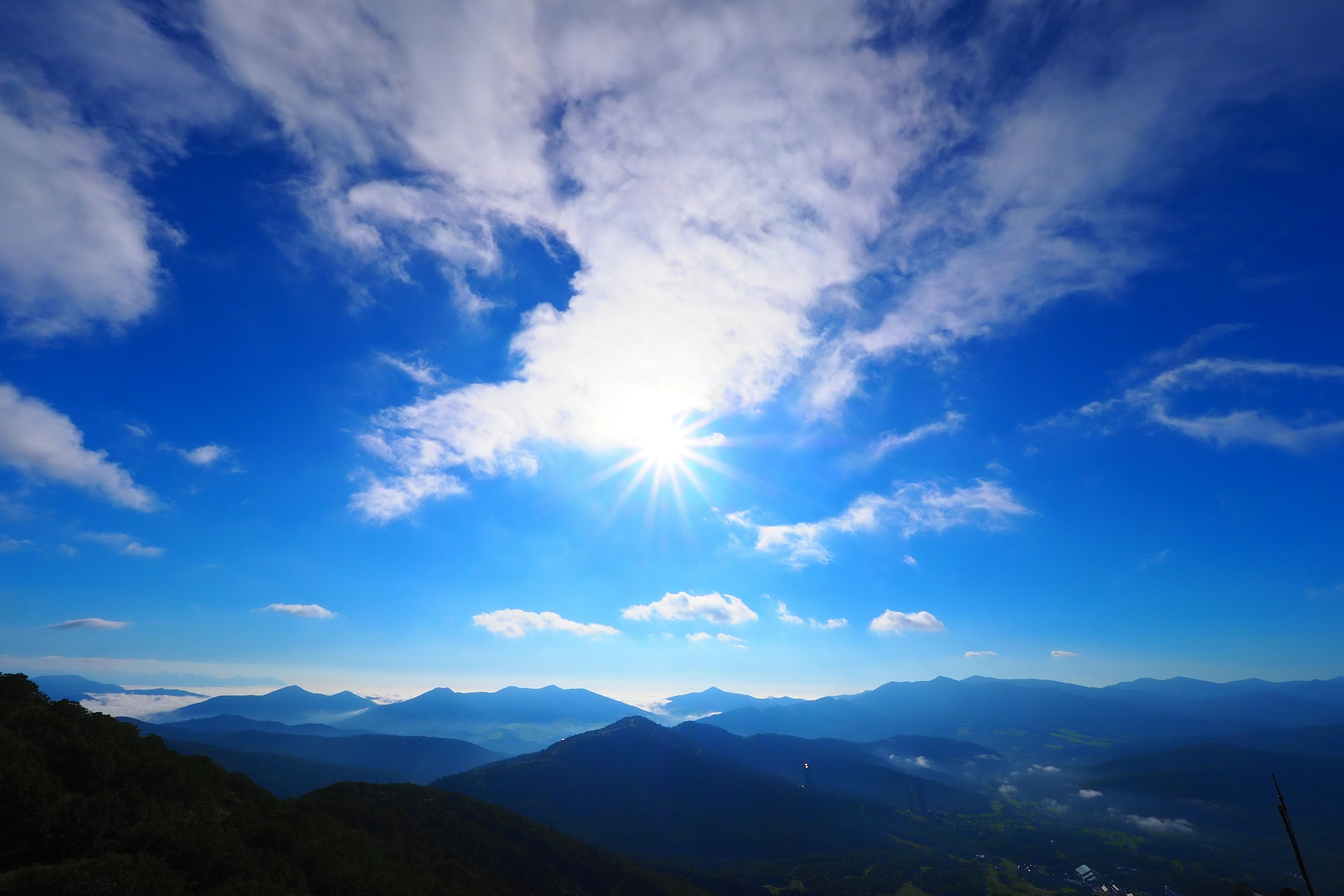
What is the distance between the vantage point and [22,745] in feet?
150

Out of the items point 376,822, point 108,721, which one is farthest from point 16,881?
point 376,822

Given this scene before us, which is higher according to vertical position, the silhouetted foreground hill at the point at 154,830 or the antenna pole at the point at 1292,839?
the antenna pole at the point at 1292,839

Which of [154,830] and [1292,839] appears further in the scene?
[154,830]

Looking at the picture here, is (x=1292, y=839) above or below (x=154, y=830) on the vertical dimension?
above

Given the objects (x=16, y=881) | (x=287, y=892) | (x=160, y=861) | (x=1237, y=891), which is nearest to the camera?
(x=1237, y=891)

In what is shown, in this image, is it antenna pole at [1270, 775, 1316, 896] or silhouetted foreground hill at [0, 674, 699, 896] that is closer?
antenna pole at [1270, 775, 1316, 896]

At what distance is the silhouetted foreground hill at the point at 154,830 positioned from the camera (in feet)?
127

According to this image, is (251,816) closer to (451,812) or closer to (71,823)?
(71,823)

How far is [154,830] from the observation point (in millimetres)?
46812

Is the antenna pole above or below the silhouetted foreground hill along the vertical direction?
above

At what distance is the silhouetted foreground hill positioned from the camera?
38.8 m

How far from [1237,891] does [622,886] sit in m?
153

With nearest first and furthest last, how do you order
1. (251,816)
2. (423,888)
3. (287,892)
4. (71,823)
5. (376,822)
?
(71,823)
(287,892)
(251,816)
(423,888)
(376,822)

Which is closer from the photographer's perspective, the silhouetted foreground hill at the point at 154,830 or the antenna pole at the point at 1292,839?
the antenna pole at the point at 1292,839
